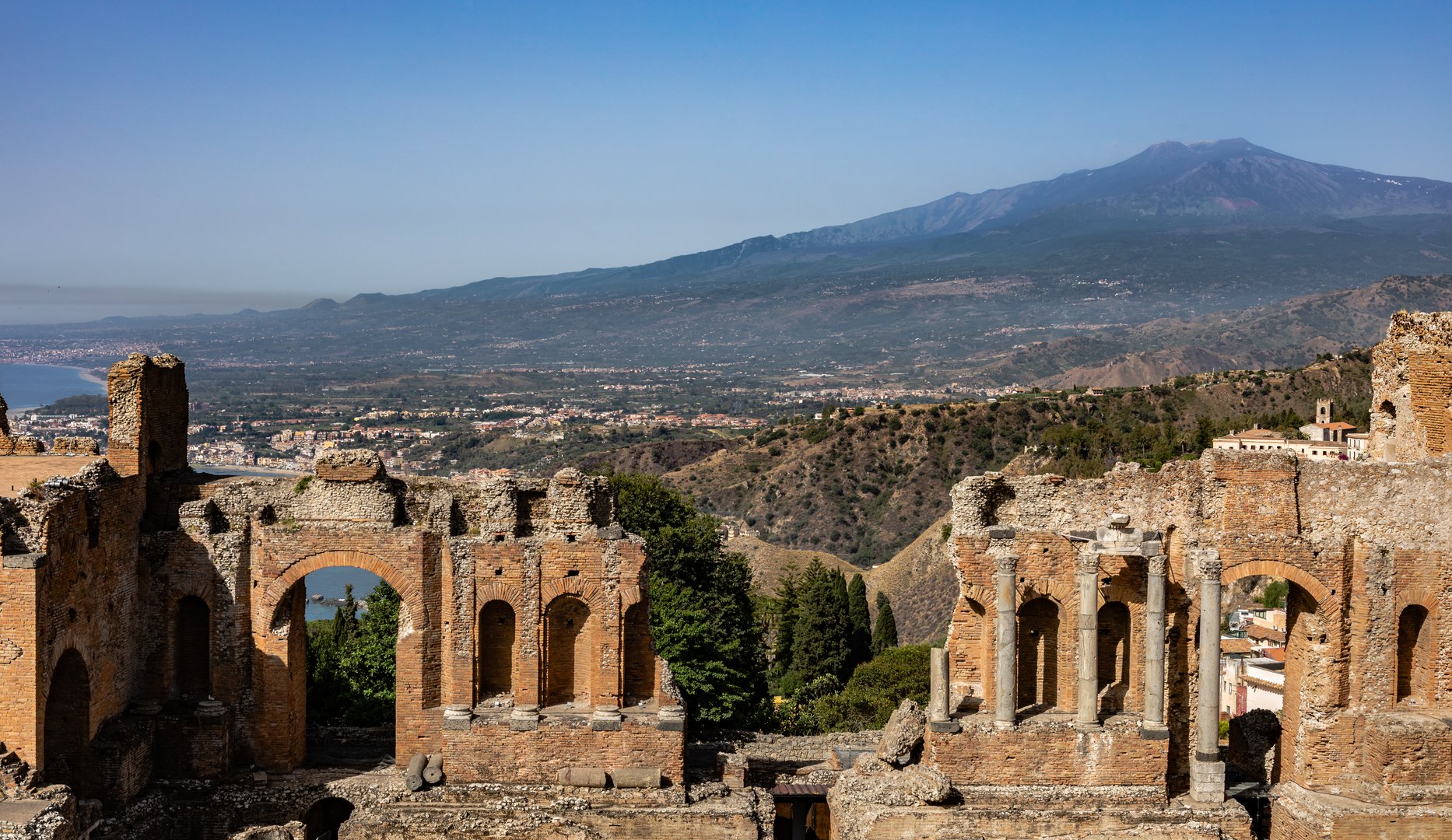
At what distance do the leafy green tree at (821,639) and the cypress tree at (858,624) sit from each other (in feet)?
2.62

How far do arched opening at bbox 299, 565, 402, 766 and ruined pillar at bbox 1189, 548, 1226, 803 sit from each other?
49.0ft

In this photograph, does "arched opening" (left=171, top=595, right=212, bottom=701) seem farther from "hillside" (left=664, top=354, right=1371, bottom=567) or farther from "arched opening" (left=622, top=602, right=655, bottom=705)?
"hillside" (left=664, top=354, right=1371, bottom=567)

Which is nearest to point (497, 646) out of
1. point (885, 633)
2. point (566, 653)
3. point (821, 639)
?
point (566, 653)

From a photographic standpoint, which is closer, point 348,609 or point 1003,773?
point 1003,773

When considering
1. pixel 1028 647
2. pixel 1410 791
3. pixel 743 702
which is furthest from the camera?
pixel 743 702

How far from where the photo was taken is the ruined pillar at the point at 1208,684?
23.6 metres

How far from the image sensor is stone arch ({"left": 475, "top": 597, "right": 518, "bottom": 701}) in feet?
83.5

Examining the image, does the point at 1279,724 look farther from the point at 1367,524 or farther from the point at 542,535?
the point at 542,535

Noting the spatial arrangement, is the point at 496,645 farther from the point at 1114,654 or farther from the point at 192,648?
the point at 1114,654

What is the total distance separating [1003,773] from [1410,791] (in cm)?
692

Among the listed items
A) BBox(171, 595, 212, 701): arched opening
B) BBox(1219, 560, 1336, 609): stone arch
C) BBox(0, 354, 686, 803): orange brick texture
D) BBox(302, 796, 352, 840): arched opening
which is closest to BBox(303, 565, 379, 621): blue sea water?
BBox(302, 796, 352, 840): arched opening

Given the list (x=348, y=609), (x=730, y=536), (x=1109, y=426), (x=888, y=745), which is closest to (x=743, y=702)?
(x=888, y=745)

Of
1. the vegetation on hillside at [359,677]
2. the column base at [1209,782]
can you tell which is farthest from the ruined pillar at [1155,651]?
the vegetation on hillside at [359,677]

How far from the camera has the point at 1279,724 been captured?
1018 inches
